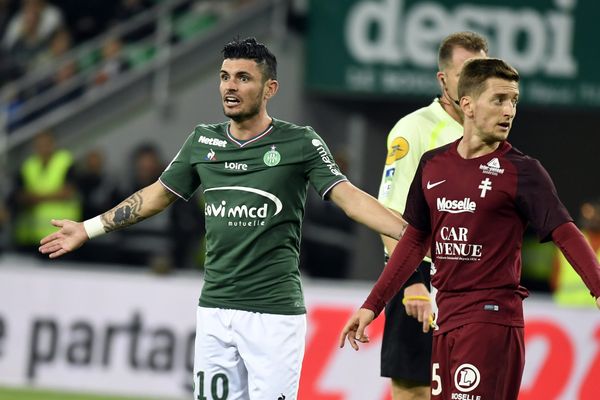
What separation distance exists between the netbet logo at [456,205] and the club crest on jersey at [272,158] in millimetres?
935

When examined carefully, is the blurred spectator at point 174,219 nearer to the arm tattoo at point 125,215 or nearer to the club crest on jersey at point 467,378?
the arm tattoo at point 125,215

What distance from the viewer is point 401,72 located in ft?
50.9

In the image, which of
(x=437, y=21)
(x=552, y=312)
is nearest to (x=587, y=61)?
(x=437, y=21)

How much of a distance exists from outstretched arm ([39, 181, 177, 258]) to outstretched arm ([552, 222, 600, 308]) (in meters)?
2.04

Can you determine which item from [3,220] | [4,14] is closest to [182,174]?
[3,220]

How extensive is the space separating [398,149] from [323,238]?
28.1ft

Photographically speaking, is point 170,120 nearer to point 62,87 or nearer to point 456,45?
point 62,87

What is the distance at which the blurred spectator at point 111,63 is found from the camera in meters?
16.6

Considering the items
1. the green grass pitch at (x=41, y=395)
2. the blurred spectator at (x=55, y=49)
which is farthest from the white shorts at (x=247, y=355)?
the blurred spectator at (x=55, y=49)

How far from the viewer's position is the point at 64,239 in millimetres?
6836

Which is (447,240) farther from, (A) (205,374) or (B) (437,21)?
(B) (437,21)

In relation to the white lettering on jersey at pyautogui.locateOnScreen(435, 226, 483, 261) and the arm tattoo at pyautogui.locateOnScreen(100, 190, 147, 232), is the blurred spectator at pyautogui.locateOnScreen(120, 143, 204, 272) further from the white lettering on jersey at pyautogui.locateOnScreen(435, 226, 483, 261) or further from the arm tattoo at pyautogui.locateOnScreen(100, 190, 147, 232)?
the white lettering on jersey at pyautogui.locateOnScreen(435, 226, 483, 261)

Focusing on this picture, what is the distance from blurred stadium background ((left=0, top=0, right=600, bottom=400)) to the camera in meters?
12.0

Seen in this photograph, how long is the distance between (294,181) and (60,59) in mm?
10692
